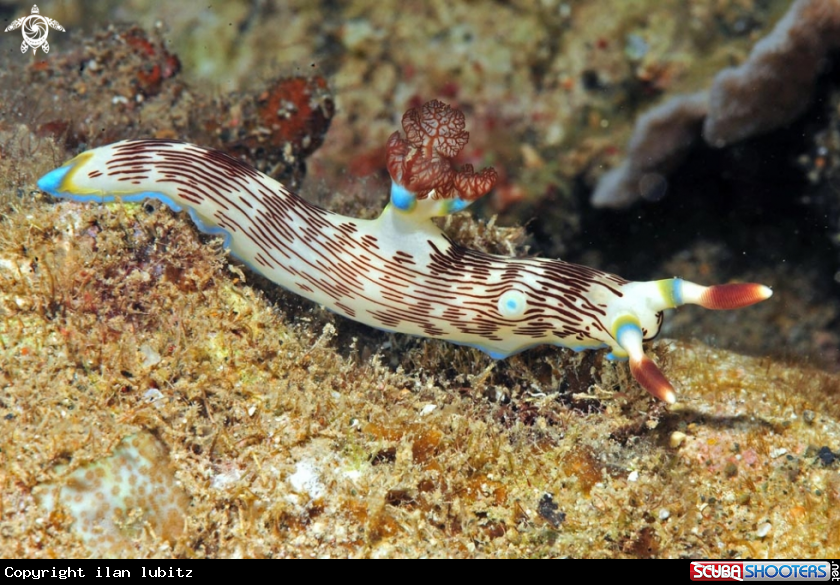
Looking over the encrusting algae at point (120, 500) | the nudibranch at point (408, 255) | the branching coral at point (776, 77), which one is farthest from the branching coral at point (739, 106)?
the encrusting algae at point (120, 500)

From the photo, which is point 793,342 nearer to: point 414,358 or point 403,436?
point 414,358

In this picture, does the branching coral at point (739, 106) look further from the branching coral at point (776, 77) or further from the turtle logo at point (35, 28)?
the turtle logo at point (35, 28)

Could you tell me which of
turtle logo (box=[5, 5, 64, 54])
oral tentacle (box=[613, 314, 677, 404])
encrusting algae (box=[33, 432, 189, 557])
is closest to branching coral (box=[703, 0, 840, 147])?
oral tentacle (box=[613, 314, 677, 404])

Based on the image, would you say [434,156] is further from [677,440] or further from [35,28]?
[35,28]

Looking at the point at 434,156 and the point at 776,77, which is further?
the point at 776,77

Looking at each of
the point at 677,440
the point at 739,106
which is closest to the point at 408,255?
the point at 677,440

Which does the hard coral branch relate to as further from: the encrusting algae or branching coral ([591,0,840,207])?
branching coral ([591,0,840,207])

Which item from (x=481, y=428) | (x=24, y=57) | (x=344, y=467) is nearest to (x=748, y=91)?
(x=481, y=428)
